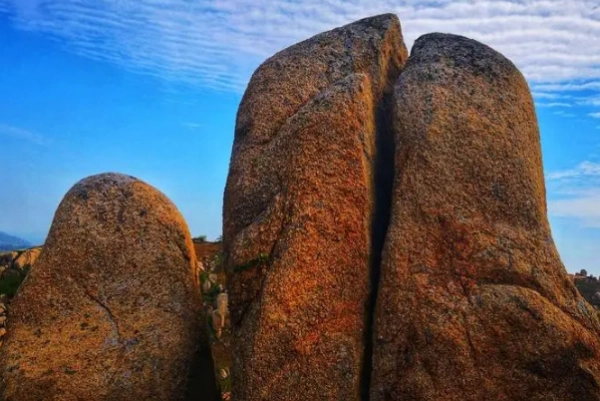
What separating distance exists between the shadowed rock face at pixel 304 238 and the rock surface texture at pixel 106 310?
232 cm

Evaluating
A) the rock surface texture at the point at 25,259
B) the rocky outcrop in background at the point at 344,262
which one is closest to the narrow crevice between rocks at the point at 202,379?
the rocky outcrop in background at the point at 344,262

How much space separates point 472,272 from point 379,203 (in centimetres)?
262

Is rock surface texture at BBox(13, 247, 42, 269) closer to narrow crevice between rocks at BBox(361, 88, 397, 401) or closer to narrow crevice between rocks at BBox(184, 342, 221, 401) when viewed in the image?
narrow crevice between rocks at BBox(184, 342, 221, 401)

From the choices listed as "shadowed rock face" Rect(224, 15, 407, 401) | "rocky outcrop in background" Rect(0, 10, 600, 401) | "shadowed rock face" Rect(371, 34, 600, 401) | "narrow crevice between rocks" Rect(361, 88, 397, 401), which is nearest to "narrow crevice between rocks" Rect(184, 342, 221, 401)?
"rocky outcrop in background" Rect(0, 10, 600, 401)

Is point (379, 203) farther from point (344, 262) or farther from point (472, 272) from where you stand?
point (472, 272)

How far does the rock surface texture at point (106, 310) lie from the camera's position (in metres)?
15.5

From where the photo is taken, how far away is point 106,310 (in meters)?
15.9

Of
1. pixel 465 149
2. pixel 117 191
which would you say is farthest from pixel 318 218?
pixel 117 191

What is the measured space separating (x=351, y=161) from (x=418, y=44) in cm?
442

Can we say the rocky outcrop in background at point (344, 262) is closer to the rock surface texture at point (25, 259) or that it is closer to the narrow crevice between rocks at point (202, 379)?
the narrow crevice between rocks at point (202, 379)

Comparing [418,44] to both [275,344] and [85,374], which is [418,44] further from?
[85,374]

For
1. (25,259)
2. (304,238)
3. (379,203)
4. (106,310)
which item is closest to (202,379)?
(106,310)

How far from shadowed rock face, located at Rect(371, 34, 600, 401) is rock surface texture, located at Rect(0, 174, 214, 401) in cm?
533

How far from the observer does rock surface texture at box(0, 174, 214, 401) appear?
1549 centimetres
